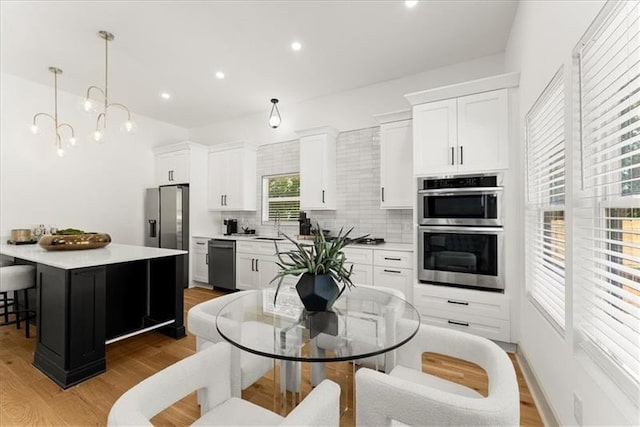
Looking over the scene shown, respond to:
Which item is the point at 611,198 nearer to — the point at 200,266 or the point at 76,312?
the point at 76,312

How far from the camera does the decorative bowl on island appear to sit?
9.38ft

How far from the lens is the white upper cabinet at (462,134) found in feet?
9.23

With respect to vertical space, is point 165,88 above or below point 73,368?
above

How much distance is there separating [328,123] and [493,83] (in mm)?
2353

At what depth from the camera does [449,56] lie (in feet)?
11.5

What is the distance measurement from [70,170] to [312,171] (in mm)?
3650

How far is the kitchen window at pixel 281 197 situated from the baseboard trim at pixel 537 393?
3.41 metres

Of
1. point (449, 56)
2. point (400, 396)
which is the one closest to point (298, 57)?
point (449, 56)

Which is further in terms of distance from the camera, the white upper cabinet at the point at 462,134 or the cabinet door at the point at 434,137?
the cabinet door at the point at 434,137

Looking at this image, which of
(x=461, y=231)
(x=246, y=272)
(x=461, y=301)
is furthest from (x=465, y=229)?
(x=246, y=272)

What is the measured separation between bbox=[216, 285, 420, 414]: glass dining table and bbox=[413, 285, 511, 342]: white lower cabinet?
105 centimetres

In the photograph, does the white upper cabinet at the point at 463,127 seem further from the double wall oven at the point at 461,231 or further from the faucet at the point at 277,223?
the faucet at the point at 277,223

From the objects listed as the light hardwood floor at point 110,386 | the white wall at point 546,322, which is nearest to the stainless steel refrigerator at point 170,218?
the light hardwood floor at point 110,386

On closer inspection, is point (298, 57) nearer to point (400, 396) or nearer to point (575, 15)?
point (575, 15)
